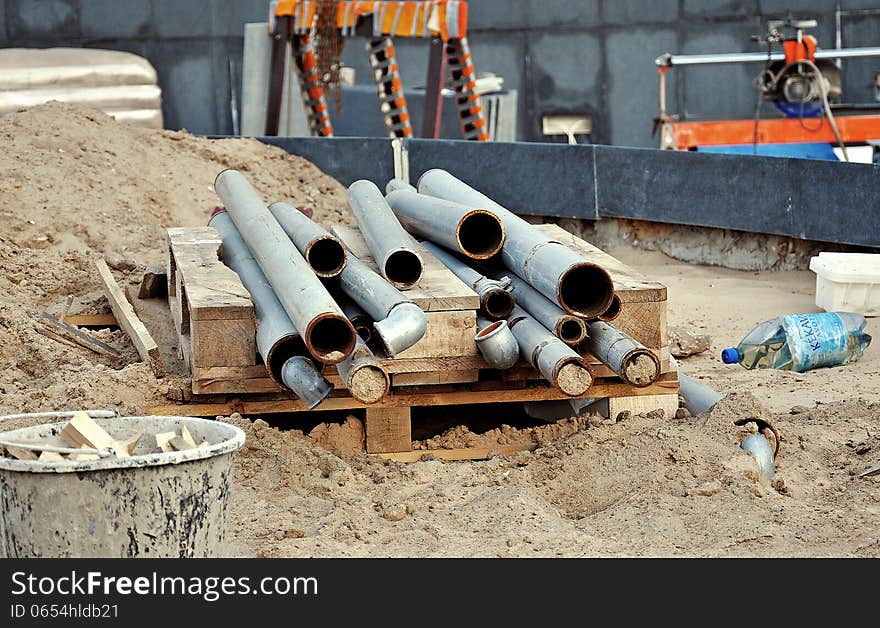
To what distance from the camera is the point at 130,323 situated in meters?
6.41

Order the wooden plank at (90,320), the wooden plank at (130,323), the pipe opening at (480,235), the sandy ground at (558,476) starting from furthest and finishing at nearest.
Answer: the wooden plank at (90,320)
the wooden plank at (130,323)
the pipe opening at (480,235)
the sandy ground at (558,476)

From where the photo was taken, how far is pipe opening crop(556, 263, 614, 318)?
506 centimetres

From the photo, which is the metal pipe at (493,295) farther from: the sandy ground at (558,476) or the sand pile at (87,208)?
the sand pile at (87,208)

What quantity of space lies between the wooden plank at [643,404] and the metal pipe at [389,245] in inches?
38.7

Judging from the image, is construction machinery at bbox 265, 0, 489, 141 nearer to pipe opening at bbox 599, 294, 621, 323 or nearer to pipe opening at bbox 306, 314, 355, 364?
pipe opening at bbox 599, 294, 621, 323

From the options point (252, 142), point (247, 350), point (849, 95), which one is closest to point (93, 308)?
point (247, 350)

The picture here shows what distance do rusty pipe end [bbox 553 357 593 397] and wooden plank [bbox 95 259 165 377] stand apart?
1.93 m

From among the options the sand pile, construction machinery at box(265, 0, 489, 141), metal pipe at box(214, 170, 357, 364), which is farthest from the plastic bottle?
construction machinery at box(265, 0, 489, 141)

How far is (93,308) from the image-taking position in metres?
7.35

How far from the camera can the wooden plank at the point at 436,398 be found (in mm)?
5164

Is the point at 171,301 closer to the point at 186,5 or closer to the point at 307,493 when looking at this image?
the point at 307,493

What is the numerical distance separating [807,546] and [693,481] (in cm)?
64

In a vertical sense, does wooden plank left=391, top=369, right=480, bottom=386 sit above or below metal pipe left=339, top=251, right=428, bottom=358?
below

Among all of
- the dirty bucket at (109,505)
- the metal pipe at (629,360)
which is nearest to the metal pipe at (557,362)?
the metal pipe at (629,360)
